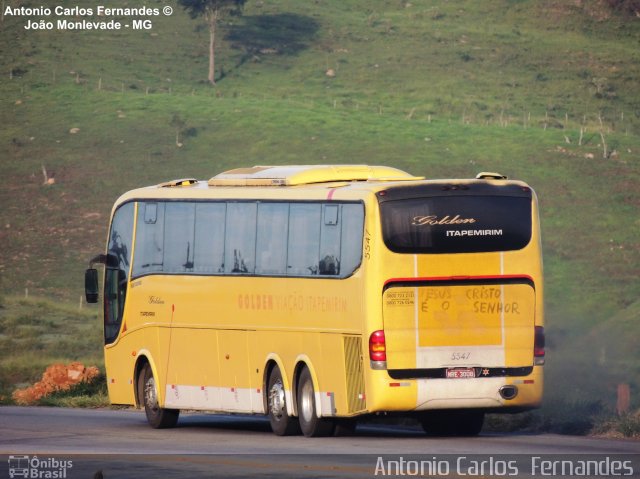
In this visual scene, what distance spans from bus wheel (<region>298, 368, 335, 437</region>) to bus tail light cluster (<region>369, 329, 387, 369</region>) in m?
1.56

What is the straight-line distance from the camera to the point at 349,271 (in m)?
21.1

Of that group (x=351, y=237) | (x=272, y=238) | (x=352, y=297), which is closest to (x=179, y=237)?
(x=272, y=238)

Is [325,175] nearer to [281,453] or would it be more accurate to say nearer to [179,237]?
[179,237]

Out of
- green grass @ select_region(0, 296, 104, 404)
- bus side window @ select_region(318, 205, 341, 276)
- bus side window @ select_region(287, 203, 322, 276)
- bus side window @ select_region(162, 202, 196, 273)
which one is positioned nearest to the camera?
bus side window @ select_region(318, 205, 341, 276)

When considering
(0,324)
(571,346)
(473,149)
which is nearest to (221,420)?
(571,346)

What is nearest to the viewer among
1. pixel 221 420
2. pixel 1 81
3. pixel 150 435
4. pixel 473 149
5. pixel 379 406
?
pixel 379 406

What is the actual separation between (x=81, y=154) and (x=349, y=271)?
7964cm

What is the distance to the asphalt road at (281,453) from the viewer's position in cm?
1642

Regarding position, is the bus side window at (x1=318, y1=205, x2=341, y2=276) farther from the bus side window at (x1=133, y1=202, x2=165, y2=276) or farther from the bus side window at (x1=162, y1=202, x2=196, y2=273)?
the bus side window at (x1=133, y1=202, x2=165, y2=276)

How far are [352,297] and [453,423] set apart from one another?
2802 mm

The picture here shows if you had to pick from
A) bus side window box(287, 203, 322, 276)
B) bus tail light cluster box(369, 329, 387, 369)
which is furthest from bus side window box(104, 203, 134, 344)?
bus tail light cluster box(369, 329, 387, 369)

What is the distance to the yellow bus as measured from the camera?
20734 mm

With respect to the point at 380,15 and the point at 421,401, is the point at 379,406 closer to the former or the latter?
the point at 421,401

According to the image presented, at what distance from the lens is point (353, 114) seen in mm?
108562
